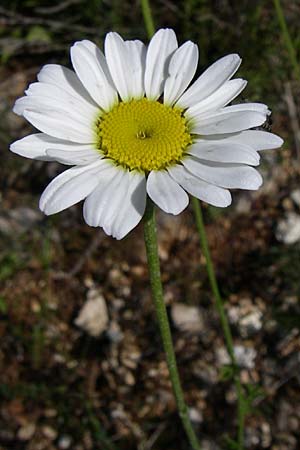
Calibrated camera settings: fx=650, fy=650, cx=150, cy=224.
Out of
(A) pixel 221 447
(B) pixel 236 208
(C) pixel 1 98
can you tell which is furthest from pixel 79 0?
(A) pixel 221 447

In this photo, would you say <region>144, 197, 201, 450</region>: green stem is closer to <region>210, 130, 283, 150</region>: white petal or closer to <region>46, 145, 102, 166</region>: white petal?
<region>46, 145, 102, 166</region>: white petal

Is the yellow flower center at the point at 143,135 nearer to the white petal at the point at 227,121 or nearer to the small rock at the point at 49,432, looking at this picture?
the white petal at the point at 227,121

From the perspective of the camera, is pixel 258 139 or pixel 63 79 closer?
pixel 258 139

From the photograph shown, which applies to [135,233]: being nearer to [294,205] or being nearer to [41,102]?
[294,205]

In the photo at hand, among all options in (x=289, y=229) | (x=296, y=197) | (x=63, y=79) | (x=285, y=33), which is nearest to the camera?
(x=63, y=79)

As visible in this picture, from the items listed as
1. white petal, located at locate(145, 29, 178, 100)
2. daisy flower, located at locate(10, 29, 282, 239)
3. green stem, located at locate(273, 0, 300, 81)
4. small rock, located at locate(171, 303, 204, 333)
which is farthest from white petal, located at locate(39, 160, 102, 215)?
small rock, located at locate(171, 303, 204, 333)

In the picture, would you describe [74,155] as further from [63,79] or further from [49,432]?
[49,432]

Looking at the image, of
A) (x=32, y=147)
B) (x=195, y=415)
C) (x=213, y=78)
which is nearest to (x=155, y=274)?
(x=32, y=147)
